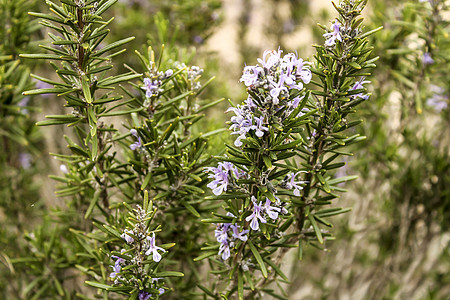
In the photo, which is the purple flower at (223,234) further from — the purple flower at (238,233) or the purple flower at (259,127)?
the purple flower at (259,127)

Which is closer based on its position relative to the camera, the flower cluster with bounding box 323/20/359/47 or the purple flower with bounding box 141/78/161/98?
the flower cluster with bounding box 323/20/359/47

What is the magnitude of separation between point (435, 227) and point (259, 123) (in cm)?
117

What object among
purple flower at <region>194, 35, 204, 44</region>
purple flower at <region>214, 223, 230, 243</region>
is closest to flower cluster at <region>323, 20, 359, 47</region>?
purple flower at <region>214, 223, 230, 243</region>

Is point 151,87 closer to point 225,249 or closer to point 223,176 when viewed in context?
point 223,176

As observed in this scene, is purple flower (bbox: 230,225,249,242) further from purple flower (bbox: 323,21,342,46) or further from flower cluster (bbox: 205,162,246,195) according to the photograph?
purple flower (bbox: 323,21,342,46)

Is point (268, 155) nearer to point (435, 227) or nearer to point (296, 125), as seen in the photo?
point (296, 125)

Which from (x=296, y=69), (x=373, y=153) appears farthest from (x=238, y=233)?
(x=373, y=153)

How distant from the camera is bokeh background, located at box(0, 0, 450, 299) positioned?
1.32 m

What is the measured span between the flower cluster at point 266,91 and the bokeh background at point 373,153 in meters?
0.42

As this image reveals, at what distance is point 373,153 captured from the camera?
154cm

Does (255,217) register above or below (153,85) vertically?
below

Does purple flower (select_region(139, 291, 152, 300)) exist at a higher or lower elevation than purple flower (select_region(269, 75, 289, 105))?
lower

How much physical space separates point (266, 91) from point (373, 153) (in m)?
0.93

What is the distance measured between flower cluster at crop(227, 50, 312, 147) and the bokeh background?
0.42 m
